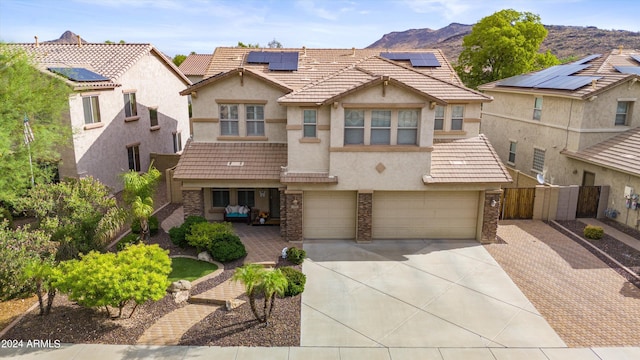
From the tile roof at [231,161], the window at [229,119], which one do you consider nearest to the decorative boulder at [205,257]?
the tile roof at [231,161]

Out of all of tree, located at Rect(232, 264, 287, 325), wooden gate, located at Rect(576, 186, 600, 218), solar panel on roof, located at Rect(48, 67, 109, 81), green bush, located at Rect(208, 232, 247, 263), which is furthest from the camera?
wooden gate, located at Rect(576, 186, 600, 218)

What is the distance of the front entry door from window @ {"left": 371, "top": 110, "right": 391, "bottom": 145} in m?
5.45

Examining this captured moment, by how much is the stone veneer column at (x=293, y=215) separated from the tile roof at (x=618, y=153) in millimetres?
14931

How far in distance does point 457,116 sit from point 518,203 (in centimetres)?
543

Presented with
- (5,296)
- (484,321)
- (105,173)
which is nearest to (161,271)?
(5,296)

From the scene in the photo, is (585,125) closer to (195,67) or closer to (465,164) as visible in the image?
(465,164)

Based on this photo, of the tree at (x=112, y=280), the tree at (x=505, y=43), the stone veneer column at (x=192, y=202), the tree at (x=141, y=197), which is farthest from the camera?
the tree at (x=505, y=43)

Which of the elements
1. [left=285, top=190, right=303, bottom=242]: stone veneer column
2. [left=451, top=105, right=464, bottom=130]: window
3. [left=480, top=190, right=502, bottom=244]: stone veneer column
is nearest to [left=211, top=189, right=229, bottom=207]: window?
[left=285, top=190, right=303, bottom=242]: stone veneer column

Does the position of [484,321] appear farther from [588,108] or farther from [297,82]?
[588,108]

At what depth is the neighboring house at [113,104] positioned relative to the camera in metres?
21.9

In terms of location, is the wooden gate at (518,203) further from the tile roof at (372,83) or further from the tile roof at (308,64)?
the tile roof at (308,64)

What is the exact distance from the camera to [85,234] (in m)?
16.0

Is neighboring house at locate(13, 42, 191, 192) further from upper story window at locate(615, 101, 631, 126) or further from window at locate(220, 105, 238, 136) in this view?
upper story window at locate(615, 101, 631, 126)

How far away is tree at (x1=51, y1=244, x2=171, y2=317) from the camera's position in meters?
11.0
